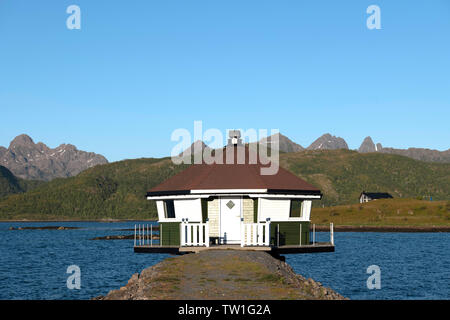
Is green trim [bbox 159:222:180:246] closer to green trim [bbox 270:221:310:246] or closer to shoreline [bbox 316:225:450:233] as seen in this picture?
green trim [bbox 270:221:310:246]

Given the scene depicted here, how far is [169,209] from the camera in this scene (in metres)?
40.3

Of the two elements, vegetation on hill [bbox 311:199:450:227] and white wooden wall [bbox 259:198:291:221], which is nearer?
white wooden wall [bbox 259:198:291:221]

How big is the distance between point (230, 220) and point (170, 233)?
459 cm

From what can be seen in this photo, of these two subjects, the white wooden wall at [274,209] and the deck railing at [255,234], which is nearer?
the deck railing at [255,234]

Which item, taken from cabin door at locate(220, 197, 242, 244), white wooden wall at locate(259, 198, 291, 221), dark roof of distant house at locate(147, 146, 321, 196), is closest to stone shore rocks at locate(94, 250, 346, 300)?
cabin door at locate(220, 197, 242, 244)

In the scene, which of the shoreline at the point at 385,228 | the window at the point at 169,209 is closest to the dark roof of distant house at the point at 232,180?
the window at the point at 169,209

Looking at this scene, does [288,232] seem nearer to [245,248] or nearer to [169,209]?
[245,248]

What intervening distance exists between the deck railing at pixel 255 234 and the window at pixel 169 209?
21.5 feet

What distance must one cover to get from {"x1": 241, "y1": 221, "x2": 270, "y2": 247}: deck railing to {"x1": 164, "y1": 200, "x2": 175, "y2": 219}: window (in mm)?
6553

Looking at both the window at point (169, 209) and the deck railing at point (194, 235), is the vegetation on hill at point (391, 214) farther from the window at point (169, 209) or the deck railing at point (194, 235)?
the deck railing at point (194, 235)

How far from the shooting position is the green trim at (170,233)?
39572mm

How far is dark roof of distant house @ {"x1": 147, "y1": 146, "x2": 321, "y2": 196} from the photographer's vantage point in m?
37.8

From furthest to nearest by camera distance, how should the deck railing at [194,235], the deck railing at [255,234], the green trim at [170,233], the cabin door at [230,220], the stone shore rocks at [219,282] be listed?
the green trim at [170,233], the cabin door at [230,220], the deck railing at [194,235], the deck railing at [255,234], the stone shore rocks at [219,282]
